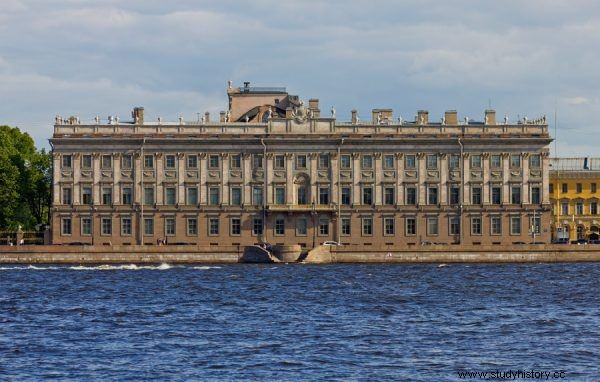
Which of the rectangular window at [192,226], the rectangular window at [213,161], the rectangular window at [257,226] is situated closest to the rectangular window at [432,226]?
the rectangular window at [257,226]

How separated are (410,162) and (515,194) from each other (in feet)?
30.1

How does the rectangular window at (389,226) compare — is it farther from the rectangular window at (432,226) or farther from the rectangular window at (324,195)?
the rectangular window at (324,195)

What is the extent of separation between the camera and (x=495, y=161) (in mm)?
120250

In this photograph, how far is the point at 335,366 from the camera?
42.4 metres

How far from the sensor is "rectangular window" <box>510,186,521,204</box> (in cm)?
12050

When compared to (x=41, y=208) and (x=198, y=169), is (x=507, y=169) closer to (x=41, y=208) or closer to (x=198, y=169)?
(x=198, y=169)

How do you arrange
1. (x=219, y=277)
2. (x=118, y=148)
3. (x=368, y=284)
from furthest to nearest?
1. (x=118, y=148)
2. (x=219, y=277)
3. (x=368, y=284)

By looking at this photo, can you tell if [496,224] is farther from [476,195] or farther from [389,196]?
[389,196]

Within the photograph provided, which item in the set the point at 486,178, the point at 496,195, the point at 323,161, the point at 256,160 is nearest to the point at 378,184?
the point at 323,161

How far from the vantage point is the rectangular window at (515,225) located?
4751 inches

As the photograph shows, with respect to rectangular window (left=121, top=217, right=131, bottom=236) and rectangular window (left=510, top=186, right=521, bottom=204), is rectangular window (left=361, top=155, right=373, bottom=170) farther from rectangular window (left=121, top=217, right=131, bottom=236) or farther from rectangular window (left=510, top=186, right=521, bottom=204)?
rectangular window (left=121, top=217, right=131, bottom=236)

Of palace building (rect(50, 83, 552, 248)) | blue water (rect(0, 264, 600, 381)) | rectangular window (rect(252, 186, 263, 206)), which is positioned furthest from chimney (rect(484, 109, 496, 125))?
blue water (rect(0, 264, 600, 381))

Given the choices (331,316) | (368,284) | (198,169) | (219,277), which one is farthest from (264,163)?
(331,316)

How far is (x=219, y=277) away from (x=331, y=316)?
31.4 metres
